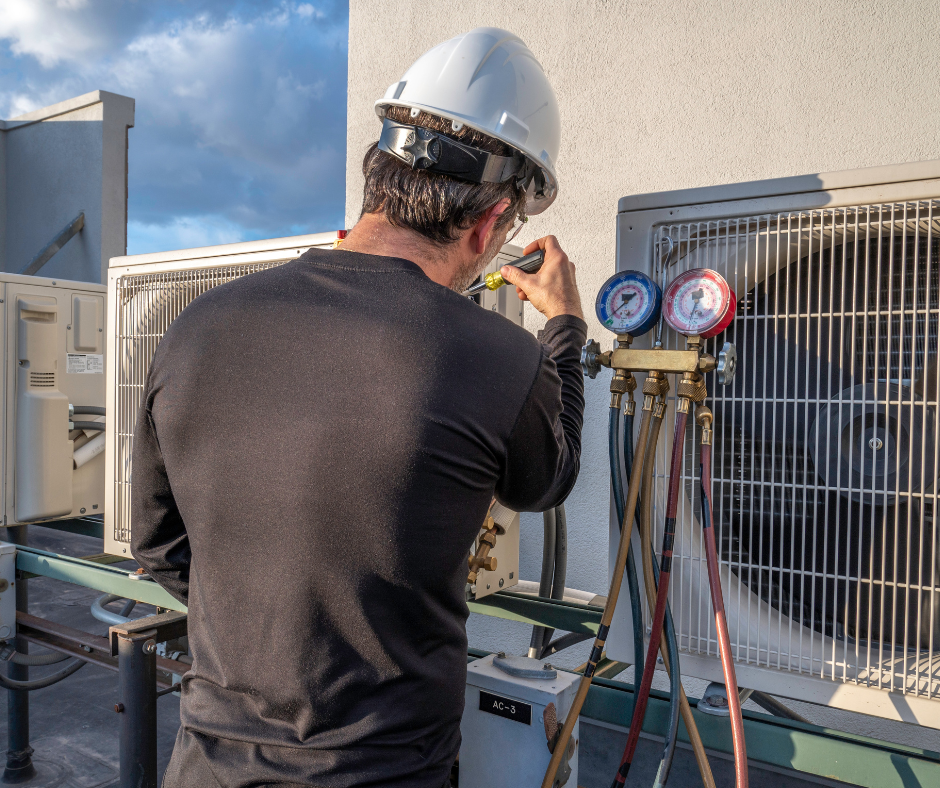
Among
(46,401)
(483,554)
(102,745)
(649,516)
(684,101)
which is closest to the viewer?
(649,516)

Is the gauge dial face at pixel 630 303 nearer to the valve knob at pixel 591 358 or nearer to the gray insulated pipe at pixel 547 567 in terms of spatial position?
the valve knob at pixel 591 358

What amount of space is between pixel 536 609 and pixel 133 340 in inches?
47.7

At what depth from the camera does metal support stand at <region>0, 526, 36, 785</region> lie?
2381mm

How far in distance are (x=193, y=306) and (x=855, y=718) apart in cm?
216

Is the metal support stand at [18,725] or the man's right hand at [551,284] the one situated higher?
the man's right hand at [551,284]

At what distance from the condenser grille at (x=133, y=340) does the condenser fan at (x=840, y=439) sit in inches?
51.7

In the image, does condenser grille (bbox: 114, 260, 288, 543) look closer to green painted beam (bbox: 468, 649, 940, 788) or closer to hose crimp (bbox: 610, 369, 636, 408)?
hose crimp (bbox: 610, 369, 636, 408)

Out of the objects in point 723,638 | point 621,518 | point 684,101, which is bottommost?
point 723,638

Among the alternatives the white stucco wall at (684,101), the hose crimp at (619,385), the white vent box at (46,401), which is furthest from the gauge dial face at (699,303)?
the white vent box at (46,401)

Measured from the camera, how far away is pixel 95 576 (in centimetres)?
182

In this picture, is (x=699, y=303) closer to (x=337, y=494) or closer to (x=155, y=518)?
(x=337, y=494)

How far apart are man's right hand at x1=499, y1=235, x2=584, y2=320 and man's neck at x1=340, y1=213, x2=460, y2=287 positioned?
202 mm

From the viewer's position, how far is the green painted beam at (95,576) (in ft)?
5.45

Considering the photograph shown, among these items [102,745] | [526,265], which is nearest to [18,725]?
[102,745]
